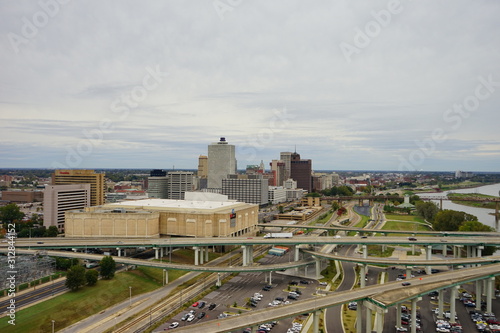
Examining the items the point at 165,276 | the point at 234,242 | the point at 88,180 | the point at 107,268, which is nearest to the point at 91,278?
the point at 107,268

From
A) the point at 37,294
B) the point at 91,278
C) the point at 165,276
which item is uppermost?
the point at 91,278

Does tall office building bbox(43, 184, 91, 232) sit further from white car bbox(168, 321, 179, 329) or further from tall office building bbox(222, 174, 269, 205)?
tall office building bbox(222, 174, 269, 205)

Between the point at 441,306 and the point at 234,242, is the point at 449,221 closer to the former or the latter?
the point at 441,306

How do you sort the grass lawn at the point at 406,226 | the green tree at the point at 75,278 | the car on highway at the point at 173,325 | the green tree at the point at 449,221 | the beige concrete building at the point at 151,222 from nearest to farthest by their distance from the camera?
the car on highway at the point at 173,325
the green tree at the point at 75,278
the beige concrete building at the point at 151,222
the green tree at the point at 449,221
the grass lawn at the point at 406,226

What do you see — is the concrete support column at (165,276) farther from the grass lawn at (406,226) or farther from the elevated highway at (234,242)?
the grass lawn at (406,226)

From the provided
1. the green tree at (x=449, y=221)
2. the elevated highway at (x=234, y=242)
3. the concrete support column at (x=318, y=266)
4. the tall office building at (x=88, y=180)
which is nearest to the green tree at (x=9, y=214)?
the tall office building at (x=88, y=180)
